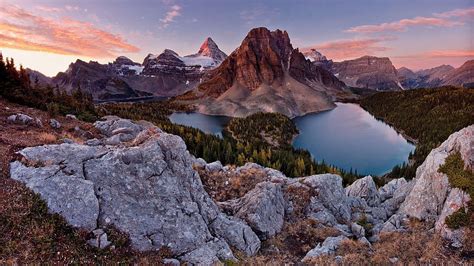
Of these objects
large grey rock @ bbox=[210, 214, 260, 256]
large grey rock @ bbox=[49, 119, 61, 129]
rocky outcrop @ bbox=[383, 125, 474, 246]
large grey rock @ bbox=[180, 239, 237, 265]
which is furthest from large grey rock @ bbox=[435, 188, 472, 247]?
large grey rock @ bbox=[49, 119, 61, 129]

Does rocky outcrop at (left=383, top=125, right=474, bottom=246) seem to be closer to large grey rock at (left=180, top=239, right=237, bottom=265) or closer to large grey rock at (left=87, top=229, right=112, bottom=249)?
large grey rock at (left=180, top=239, right=237, bottom=265)

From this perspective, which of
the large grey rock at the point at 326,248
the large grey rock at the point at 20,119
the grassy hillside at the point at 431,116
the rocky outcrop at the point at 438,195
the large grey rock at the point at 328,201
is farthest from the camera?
the grassy hillside at the point at 431,116

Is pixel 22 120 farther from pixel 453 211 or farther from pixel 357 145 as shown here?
pixel 357 145

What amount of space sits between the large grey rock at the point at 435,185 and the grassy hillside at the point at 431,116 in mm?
69900

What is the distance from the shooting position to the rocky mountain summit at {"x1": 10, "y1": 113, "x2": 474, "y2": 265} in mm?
13617

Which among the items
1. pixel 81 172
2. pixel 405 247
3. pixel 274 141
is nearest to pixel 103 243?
pixel 81 172

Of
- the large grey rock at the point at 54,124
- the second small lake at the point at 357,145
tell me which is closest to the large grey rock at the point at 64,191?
the large grey rock at the point at 54,124

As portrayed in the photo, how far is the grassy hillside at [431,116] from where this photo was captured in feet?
373

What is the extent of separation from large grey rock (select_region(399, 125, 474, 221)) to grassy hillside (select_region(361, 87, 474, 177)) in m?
69.9

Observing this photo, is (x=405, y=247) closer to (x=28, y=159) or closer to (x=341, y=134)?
(x=28, y=159)

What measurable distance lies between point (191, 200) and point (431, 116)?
16992cm

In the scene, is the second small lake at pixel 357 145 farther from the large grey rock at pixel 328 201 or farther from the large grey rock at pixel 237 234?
the large grey rock at pixel 237 234

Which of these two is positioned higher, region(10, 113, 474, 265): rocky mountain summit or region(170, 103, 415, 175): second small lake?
region(10, 113, 474, 265): rocky mountain summit

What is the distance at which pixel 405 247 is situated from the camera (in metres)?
17.2
